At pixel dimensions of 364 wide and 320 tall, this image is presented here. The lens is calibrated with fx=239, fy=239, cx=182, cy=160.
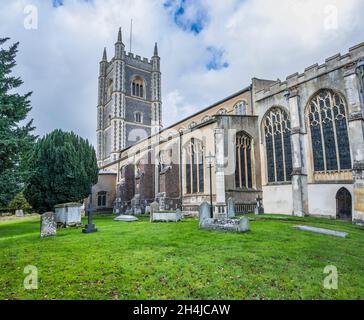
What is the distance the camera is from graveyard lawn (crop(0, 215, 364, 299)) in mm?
4738

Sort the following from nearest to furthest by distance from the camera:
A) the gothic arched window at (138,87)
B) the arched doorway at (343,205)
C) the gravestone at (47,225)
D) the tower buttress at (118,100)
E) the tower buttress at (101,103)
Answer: the gravestone at (47,225) → the arched doorway at (343,205) → the tower buttress at (118,100) → the tower buttress at (101,103) → the gothic arched window at (138,87)

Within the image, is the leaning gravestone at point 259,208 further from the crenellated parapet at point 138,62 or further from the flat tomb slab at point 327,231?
the crenellated parapet at point 138,62

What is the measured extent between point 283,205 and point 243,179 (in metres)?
3.82

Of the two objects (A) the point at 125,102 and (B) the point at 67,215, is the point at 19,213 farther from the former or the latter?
(A) the point at 125,102

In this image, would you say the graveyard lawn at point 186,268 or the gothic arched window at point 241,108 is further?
the gothic arched window at point 241,108

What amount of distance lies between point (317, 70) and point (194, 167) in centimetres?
1336

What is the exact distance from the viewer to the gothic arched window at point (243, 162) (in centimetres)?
2081

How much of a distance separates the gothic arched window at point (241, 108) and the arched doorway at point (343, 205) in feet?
37.6

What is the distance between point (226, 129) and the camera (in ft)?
67.5

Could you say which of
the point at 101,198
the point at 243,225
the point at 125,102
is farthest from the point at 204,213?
the point at 125,102

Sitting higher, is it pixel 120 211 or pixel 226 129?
pixel 226 129

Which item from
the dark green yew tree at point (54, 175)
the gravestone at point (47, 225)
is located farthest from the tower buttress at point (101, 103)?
the gravestone at point (47, 225)
